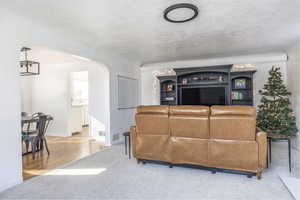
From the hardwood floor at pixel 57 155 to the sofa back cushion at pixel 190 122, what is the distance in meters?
2.09

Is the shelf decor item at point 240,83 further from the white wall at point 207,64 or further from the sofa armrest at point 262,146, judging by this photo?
the sofa armrest at point 262,146

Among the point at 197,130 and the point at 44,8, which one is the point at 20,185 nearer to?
the point at 44,8

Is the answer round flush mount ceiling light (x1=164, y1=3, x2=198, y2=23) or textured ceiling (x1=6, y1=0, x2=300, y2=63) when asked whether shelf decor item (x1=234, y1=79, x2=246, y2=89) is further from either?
round flush mount ceiling light (x1=164, y1=3, x2=198, y2=23)

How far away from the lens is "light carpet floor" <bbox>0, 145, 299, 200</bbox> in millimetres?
2098

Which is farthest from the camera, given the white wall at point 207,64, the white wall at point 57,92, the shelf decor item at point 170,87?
the shelf decor item at point 170,87

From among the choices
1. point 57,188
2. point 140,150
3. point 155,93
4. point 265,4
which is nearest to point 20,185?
point 57,188

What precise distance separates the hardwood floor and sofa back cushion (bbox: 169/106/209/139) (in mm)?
2092

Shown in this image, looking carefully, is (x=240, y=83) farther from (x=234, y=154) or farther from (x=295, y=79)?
(x=234, y=154)

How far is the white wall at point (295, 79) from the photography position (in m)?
3.88

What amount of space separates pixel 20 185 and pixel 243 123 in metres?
3.07

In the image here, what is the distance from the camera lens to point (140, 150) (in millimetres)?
3008

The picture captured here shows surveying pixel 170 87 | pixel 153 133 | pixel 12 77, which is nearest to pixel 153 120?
pixel 153 133

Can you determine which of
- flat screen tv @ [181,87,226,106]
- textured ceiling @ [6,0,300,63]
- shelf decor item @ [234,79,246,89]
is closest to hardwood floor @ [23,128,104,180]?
textured ceiling @ [6,0,300,63]

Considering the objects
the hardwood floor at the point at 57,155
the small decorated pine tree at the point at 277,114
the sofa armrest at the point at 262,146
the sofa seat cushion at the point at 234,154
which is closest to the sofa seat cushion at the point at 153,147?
the sofa seat cushion at the point at 234,154
